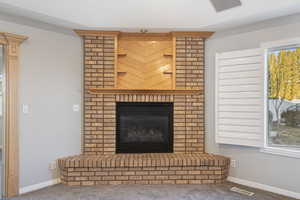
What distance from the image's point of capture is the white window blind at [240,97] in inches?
126

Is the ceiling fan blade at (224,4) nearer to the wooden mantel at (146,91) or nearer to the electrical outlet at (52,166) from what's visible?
the wooden mantel at (146,91)

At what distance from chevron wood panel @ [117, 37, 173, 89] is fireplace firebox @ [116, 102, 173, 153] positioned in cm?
38

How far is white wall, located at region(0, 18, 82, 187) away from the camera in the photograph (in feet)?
10.0

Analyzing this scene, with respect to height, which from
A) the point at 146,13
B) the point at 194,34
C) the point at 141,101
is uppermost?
the point at 146,13

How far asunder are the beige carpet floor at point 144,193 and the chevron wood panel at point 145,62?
1627 millimetres

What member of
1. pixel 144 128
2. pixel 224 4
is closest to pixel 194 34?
pixel 224 4

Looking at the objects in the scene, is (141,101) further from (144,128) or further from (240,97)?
(240,97)

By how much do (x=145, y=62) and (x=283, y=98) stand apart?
218 cm

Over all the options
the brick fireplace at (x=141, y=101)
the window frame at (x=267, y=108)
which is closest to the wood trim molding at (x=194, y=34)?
the brick fireplace at (x=141, y=101)

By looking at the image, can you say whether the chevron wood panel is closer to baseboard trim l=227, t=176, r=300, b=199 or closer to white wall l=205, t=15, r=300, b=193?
white wall l=205, t=15, r=300, b=193

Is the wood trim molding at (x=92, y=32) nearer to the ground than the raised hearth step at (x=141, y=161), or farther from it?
farther from it

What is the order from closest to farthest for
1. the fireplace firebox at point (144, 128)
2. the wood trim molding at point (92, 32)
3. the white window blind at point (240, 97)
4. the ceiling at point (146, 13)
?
the ceiling at point (146, 13), the white window blind at point (240, 97), the wood trim molding at point (92, 32), the fireplace firebox at point (144, 128)

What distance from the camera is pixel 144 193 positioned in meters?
3.03

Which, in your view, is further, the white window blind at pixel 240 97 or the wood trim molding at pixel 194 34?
the wood trim molding at pixel 194 34
